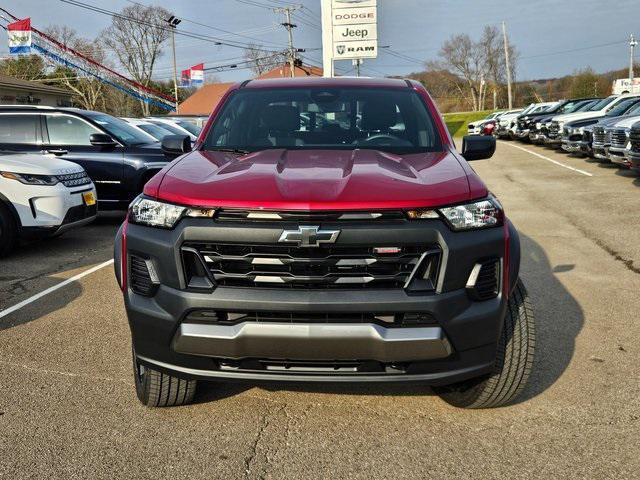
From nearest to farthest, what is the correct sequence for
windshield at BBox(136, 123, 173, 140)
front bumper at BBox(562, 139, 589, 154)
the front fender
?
the front fender < windshield at BBox(136, 123, 173, 140) < front bumper at BBox(562, 139, 589, 154)

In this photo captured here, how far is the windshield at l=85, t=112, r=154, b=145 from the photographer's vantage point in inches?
380

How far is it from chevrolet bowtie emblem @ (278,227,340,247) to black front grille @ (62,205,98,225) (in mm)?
5350

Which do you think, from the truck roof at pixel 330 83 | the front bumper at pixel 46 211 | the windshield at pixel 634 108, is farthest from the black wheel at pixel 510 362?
the windshield at pixel 634 108

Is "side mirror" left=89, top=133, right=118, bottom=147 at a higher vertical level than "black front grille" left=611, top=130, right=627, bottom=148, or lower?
higher

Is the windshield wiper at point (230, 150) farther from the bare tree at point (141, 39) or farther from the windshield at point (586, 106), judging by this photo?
the bare tree at point (141, 39)

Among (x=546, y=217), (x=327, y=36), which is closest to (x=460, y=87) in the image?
(x=327, y=36)

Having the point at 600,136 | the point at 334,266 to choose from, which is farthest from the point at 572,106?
the point at 334,266

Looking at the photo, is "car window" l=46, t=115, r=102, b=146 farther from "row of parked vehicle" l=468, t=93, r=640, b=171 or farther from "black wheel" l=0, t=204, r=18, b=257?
"row of parked vehicle" l=468, t=93, r=640, b=171

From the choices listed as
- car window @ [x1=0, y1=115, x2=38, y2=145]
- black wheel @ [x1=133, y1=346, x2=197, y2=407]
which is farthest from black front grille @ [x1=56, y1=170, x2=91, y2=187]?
black wheel @ [x1=133, y1=346, x2=197, y2=407]

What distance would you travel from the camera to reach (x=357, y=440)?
2.93m

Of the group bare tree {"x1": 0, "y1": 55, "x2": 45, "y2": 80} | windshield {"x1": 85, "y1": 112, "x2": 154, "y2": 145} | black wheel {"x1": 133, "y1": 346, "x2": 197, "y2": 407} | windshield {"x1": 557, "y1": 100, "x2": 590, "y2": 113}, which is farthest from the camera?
bare tree {"x1": 0, "y1": 55, "x2": 45, "y2": 80}

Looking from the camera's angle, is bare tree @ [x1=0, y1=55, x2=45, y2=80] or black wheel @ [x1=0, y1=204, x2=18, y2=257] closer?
black wheel @ [x1=0, y1=204, x2=18, y2=257]

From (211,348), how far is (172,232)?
539mm

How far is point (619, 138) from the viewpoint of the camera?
13.4m
